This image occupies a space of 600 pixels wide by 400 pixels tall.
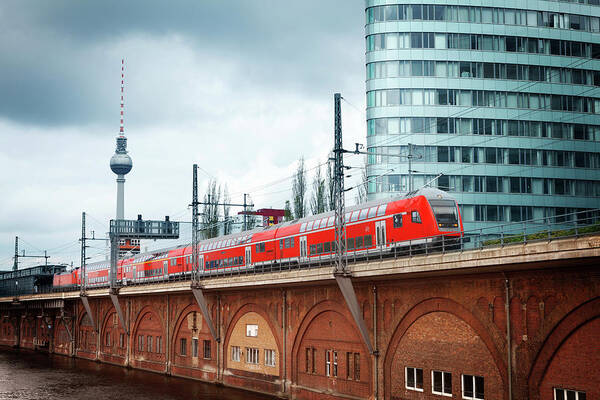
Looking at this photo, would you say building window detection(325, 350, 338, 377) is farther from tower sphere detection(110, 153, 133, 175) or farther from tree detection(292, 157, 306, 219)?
tower sphere detection(110, 153, 133, 175)

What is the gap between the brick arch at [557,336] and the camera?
1042 inches

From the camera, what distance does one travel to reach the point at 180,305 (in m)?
60.8

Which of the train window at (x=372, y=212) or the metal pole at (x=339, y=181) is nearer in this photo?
the metal pole at (x=339, y=181)

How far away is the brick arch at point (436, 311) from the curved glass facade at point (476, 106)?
39007mm

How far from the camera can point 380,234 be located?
1607 inches

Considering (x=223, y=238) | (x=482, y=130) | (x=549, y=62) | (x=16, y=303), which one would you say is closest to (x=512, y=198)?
(x=482, y=130)

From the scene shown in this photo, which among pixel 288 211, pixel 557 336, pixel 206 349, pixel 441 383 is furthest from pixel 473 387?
pixel 288 211

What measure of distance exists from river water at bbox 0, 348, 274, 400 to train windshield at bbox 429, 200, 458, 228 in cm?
1730

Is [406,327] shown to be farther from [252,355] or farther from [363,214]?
[252,355]

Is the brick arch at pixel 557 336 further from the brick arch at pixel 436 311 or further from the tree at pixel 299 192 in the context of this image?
the tree at pixel 299 192

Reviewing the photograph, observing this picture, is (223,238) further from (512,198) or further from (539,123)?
(539,123)

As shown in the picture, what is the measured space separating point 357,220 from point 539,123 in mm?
40631

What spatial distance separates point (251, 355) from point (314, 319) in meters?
8.99

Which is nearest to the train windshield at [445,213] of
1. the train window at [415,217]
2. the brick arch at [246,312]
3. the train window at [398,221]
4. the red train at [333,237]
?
the red train at [333,237]
